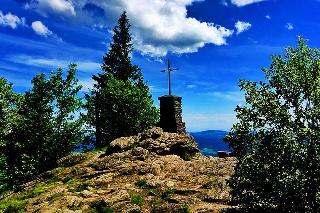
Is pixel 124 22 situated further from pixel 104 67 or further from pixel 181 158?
pixel 181 158

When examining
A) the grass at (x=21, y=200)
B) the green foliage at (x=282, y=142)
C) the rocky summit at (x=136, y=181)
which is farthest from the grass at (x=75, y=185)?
the green foliage at (x=282, y=142)

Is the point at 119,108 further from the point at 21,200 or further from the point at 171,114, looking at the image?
the point at 21,200

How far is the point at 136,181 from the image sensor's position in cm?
2266

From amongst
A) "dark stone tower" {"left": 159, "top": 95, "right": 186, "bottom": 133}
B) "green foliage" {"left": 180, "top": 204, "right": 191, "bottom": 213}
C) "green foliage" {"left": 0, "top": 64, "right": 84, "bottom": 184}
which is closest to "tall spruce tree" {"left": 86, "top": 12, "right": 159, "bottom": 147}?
"green foliage" {"left": 0, "top": 64, "right": 84, "bottom": 184}

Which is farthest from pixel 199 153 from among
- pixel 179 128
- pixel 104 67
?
pixel 104 67

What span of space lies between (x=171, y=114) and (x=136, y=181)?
473 inches

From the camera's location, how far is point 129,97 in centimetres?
4881

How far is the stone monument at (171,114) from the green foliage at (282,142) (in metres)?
17.9

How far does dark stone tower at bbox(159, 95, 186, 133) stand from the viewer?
33.5 m

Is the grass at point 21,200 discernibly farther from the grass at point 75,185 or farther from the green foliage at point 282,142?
the green foliage at point 282,142

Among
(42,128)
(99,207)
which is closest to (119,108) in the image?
(42,128)

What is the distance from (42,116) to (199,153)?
80.9ft

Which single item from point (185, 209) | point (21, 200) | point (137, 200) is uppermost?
point (137, 200)

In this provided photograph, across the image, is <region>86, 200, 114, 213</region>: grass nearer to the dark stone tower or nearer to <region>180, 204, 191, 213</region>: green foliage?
<region>180, 204, 191, 213</region>: green foliage
